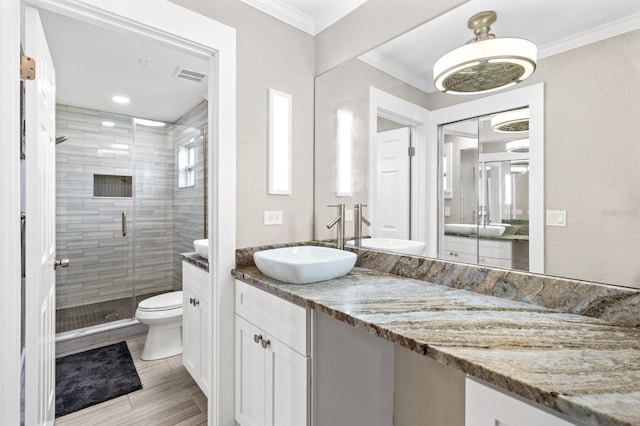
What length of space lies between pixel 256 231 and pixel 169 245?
270cm

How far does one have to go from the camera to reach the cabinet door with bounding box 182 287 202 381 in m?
1.90

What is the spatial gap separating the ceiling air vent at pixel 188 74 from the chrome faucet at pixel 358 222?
1.84 metres

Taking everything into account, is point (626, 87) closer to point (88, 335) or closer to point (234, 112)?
point (234, 112)

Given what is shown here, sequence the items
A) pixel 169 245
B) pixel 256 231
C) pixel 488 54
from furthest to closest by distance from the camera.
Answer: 1. pixel 169 245
2. pixel 256 231
3. pixel 488 54

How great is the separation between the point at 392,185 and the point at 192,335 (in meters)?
1.57

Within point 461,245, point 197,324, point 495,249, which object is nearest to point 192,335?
point 197,324

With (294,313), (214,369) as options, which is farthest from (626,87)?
(214,369)

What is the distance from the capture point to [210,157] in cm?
163

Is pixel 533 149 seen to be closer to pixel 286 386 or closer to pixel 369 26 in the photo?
pixel 369 26

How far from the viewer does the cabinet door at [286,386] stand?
115 cm

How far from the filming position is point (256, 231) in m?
1.76

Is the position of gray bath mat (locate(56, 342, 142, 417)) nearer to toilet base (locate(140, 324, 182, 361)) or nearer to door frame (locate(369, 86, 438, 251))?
toilet base (locate(140, 324, 182, 361))

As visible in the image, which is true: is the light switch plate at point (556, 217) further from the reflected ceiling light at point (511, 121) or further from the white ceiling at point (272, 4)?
the white ceiling at point (272, 4)

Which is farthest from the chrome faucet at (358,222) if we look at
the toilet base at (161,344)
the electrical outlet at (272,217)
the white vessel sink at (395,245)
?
the toilet base at (161,344)
